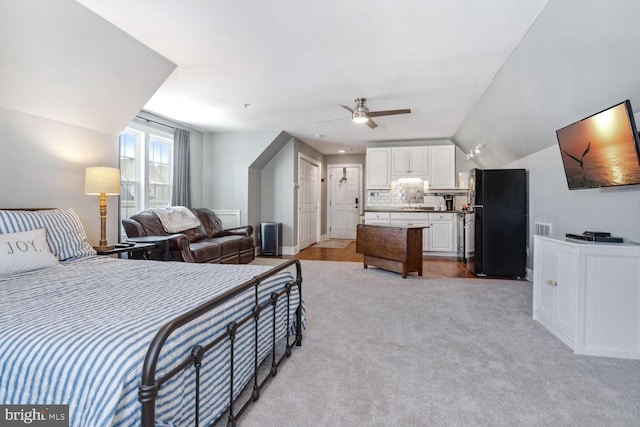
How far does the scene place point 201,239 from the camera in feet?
16.1

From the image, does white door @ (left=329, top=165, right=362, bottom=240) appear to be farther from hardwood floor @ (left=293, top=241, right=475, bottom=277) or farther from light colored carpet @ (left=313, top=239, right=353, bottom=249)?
hardwood floor @ (left=293, top=241, right=475, bottom=277)

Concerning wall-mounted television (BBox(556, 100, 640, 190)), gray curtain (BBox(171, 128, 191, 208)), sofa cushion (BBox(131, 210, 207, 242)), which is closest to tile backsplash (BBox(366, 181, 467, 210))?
gray curtain (BBox(171, 128, 191, 208))

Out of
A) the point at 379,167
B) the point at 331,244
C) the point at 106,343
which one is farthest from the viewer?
the point at 331,244

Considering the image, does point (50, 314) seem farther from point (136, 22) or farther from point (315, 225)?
point (315, 225)

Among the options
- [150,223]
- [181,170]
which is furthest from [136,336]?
[181,170]

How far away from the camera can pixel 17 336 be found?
1092 mm

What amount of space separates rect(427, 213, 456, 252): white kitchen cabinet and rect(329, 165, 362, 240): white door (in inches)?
116

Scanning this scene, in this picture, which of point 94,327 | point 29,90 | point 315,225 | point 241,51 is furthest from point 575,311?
point 315,225

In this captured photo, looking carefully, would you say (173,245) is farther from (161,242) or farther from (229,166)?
(229,166)

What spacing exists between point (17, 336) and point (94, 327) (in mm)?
225

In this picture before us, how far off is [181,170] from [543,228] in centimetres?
542

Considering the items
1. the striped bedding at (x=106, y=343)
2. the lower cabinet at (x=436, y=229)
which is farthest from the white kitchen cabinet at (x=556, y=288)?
the lower cabinet at (x=436, y=229)

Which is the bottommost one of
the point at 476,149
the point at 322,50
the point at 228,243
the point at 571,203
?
the point at 228,243

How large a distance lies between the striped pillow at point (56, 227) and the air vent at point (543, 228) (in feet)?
15.9
